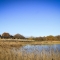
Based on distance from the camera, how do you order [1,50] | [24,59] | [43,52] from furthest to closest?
[1,50] < [43,52] < [24,59]

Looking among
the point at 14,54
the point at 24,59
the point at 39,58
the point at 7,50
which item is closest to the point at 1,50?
the point at 7,50

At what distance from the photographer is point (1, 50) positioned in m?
7.50

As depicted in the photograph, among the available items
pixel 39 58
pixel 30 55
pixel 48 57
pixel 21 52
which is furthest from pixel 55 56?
pixel 21 52

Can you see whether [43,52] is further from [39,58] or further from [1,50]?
[1,50]

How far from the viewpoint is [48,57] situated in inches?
265

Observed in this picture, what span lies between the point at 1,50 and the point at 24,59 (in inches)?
62.8

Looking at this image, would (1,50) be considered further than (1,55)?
Yes

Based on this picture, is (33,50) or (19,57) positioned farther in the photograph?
(33,50)

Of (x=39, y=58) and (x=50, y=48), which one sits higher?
(x=50, y=48)

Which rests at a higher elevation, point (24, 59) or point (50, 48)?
point (50, 48)

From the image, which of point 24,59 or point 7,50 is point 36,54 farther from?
point 7,50

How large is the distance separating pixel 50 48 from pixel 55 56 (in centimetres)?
58

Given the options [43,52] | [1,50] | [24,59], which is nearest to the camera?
[24,59]

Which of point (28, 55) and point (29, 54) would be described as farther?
point (29, 54)
